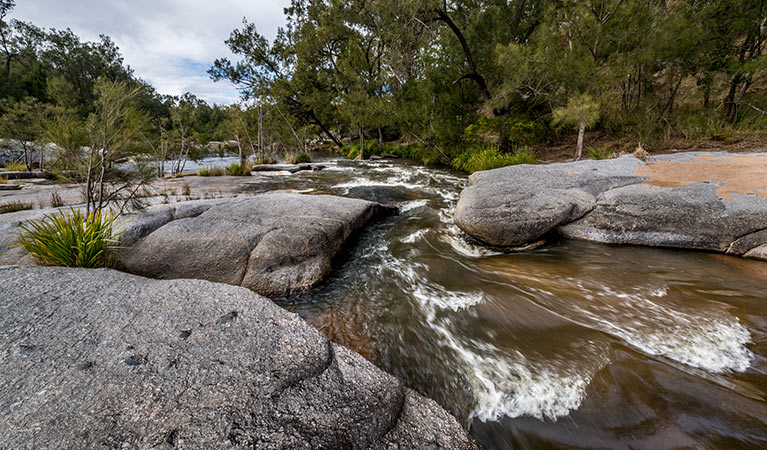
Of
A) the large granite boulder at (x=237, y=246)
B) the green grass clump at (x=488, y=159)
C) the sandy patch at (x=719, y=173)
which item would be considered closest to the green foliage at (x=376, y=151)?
the green grass clump at (x=488, y=159)

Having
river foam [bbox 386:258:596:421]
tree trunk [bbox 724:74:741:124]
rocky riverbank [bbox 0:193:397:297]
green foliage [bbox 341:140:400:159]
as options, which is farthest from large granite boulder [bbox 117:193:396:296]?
green foliage [bbox 341:140:400:159]

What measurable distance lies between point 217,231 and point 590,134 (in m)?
16.9

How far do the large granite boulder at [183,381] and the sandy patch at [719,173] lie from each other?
6.60m

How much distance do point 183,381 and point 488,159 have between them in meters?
12.1

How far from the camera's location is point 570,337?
2.65m

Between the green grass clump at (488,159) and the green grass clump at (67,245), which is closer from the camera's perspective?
the green grass clump at (67,245)

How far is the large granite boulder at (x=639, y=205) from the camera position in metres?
4.20

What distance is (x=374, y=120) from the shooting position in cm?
1898

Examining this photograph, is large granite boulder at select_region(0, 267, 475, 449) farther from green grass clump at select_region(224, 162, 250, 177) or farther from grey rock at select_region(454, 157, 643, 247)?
green grass clump at select_region(224, 162, 250, 177)

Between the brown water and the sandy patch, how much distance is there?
1625 mm

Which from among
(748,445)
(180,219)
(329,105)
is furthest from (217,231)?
(329,105)

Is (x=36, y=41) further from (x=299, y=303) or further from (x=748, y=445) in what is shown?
(x=748, y=445)

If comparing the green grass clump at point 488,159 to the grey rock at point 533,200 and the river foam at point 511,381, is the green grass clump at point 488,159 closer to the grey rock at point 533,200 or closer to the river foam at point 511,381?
the grey rock at point 533,200

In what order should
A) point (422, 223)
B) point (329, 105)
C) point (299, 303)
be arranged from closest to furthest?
point (299, 303) → point (422, 223) → point (329, 105)
